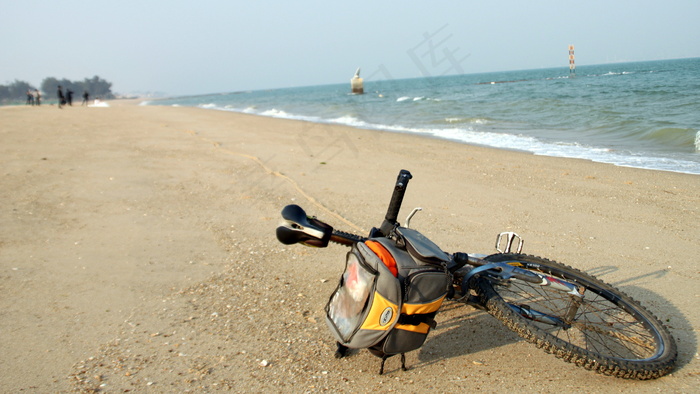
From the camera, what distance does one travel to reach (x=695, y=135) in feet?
39.2

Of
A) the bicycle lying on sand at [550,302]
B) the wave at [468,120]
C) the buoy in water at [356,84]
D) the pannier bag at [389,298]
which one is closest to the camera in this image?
the pannier bag at [389,298]

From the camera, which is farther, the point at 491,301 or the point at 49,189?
the point at 49,189

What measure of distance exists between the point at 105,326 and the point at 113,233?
2028mm

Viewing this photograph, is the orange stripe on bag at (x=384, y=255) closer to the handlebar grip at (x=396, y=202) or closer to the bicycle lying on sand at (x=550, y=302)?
the bicycle lying on sand at (x=550, y=302)

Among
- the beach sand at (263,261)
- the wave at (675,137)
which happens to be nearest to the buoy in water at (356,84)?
the wave at (675,137)

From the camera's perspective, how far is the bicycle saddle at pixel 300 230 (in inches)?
102

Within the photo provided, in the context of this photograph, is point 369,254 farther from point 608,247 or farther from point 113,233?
point 113,233

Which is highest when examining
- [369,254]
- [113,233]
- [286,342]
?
[369,254]

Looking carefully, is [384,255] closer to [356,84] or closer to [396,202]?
[396,202]

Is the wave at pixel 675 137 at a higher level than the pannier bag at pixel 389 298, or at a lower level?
higher

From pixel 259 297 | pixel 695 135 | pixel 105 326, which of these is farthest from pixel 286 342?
pixel 695 135

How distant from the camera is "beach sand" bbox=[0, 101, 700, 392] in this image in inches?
104

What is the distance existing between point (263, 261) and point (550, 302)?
2.40m

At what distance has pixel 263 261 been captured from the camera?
429 cm
